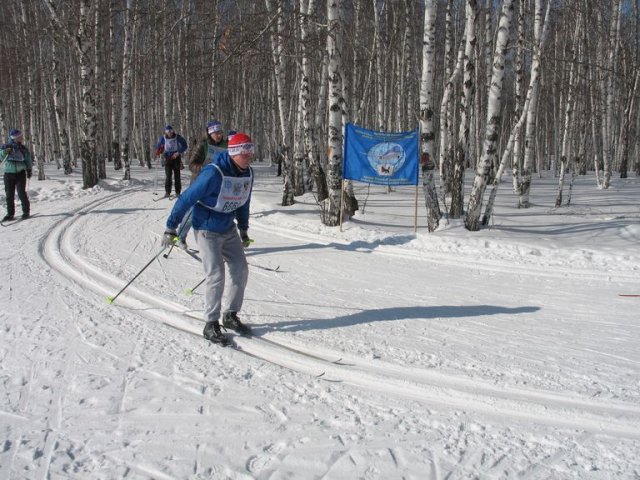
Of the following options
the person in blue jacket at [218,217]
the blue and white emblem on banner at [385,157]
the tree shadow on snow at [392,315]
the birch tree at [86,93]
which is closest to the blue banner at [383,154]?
the blue and white emblem on banner at [385,157]

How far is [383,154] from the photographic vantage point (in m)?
9.48

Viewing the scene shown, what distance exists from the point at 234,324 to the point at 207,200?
4.17 ft

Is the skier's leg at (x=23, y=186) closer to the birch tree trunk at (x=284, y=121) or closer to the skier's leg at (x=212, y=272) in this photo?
the birch tree trunk at (x=284, y=121)

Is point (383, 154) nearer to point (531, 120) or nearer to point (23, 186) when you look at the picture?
point (531, 120)

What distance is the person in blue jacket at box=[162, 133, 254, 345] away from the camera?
454 centimetres

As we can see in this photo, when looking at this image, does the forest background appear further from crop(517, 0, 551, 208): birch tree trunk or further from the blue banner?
the blue banner

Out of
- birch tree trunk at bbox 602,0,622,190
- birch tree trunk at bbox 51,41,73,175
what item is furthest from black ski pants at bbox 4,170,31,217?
birch tree trunk at bbox 602,0,622,190

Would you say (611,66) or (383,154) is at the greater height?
(611,66)

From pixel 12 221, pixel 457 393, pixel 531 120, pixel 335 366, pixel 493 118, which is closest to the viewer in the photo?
pixel 457 393

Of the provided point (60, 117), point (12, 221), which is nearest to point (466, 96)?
point (12, 221)

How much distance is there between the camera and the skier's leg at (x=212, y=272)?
4.65 metres

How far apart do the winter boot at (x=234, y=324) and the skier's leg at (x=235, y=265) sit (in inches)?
2.3

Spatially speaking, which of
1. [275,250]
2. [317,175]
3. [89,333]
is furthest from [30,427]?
[317,175]

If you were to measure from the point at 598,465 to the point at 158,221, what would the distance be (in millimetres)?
9464
